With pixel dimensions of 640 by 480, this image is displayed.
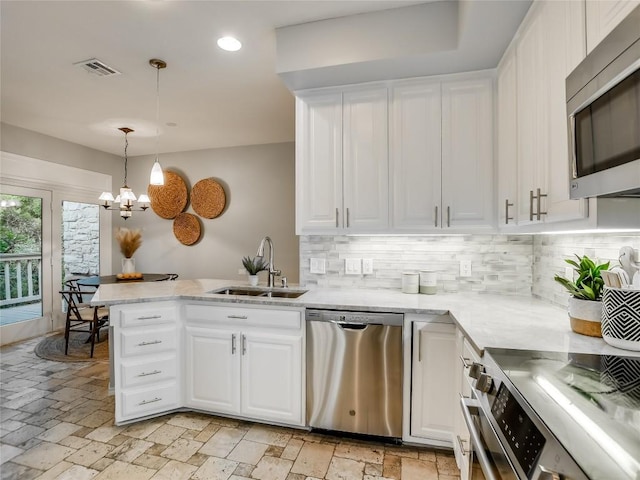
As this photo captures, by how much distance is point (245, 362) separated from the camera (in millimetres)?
2305

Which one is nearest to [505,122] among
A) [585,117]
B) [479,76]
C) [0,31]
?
[479,76]

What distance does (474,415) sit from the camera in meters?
1.15

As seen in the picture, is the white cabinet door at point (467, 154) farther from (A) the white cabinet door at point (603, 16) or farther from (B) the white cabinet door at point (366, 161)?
(A) the white cabinet door at point (603, 16)

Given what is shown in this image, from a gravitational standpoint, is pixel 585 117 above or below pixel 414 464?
above

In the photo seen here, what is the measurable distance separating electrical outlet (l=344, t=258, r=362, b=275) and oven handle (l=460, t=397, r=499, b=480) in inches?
61.4

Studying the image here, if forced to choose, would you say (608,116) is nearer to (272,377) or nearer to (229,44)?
(272,377)

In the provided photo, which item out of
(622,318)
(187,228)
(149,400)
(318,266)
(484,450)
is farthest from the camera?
(187,228)

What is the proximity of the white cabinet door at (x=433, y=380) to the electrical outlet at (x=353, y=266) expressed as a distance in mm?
827

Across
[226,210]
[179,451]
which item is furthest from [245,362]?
[226,210]

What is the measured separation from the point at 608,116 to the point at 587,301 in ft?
2.71

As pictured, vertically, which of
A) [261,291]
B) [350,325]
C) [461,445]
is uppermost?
[261,291]

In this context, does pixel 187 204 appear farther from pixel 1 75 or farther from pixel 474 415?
pixel 474 415

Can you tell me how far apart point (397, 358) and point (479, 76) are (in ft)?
6.33

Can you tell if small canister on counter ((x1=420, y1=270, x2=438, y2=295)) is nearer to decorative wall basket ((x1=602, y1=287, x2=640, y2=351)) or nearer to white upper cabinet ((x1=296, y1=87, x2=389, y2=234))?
white upper cabinet ((x1=296, y1=87, x2=389, y2=234))
